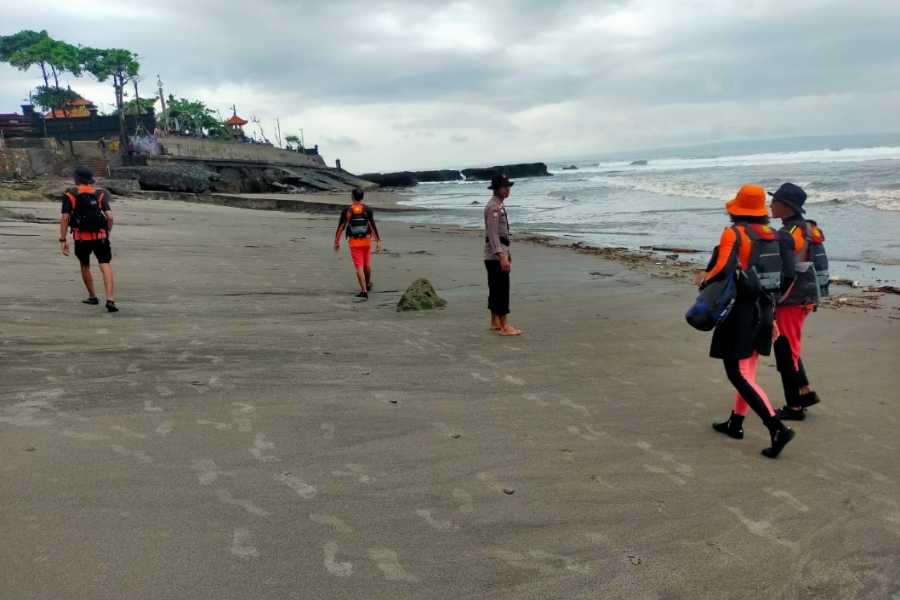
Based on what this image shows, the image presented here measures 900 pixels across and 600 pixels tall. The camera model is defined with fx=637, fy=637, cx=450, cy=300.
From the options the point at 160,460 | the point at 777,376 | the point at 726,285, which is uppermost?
the point at 726,285

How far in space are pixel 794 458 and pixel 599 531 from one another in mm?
1621

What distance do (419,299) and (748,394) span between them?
4726mm

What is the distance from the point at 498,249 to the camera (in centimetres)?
643

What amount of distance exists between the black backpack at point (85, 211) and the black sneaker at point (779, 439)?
22.6 feet

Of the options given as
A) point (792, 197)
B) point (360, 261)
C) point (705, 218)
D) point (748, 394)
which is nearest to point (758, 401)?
point (748, 394)

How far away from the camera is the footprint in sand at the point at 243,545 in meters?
2.55

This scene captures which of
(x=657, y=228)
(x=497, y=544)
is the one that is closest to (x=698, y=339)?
A: (x=497, y=544)

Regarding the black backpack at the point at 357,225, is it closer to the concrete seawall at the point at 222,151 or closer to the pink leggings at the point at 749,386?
the pink leggings at the point at 749,386

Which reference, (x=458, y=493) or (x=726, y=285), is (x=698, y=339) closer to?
(x=726, y=285)

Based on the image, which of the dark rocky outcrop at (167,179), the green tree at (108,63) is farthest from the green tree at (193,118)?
the dark rocky outcrop at (167,179)

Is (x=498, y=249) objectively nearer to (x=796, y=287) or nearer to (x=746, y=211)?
(x=796, y=287)

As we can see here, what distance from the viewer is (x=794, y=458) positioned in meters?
3.76

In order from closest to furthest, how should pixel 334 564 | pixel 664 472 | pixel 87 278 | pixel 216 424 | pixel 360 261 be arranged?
pixel 334 564 → pixel 664 472 → pixel 216 424 → pixel 87 278 → pixel 360 261

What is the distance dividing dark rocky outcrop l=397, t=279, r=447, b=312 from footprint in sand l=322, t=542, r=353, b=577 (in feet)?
17.3
